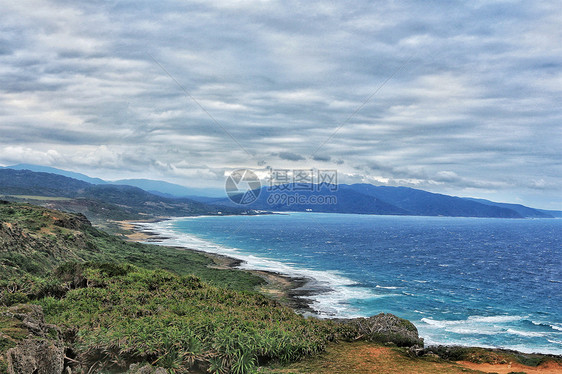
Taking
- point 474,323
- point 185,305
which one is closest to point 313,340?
point 185,305

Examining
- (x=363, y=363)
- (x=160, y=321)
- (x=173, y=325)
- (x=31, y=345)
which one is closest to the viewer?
(x=31, y=345)

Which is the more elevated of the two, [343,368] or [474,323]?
[343,368]

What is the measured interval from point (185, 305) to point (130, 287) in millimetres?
4594

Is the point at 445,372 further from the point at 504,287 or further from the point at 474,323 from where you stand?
the point at 504,287

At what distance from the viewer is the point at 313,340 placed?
53.5ft

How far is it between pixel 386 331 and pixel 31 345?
55.7 ft

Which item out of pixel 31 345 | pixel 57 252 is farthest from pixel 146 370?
pixel 57 252

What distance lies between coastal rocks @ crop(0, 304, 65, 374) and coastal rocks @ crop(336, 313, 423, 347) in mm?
13622

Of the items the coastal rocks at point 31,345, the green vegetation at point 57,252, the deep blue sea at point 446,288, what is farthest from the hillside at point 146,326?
the deep blue sea at point 446,288

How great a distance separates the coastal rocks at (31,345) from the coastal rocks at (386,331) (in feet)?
44.7

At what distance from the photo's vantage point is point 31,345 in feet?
32.0

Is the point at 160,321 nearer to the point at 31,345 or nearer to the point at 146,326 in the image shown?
the point at 146,326

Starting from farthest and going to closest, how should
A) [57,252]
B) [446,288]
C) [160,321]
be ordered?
[446,288], [57,252], [160,321]

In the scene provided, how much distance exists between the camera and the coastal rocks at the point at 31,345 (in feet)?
29.6
